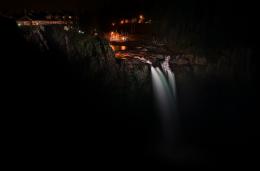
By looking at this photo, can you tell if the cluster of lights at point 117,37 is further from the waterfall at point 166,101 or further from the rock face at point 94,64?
the rock face at point 94,64

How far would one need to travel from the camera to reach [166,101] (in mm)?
25359

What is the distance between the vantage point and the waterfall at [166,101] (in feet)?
81.1

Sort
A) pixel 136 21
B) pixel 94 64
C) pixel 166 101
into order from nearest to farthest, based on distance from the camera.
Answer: pixel 94 64 → pixel 166 101 → pixel 136 21

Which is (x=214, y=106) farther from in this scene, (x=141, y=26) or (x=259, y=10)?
(x=141, y=26)

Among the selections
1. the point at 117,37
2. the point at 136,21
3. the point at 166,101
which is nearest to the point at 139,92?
the point at 166,101

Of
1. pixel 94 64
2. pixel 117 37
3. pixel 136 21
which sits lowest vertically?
pixel 94 64

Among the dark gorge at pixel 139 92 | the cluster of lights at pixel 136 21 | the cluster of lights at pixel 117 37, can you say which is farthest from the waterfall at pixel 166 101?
the cluster of lights at pixel 136 21

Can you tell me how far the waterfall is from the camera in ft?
81.1

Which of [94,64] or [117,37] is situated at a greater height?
[117,37]

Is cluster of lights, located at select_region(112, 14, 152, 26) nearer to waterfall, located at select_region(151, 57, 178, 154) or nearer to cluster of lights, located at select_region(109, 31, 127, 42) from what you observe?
cluster of lights, located at select_region(109, 31, 127, 42)

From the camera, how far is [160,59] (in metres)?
26.4

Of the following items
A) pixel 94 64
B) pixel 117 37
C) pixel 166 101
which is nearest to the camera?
pixel 94 64

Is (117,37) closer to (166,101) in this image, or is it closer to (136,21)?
(136,21)

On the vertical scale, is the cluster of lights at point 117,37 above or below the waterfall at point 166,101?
above
